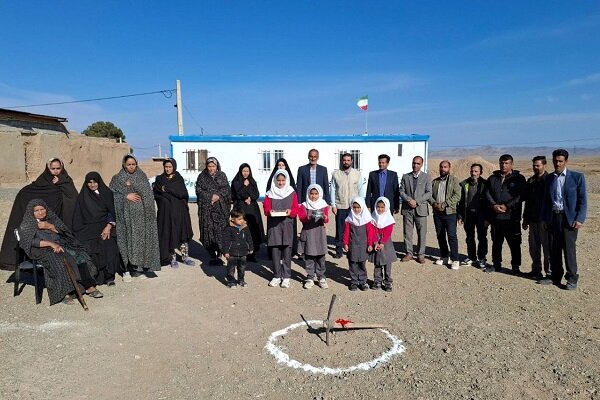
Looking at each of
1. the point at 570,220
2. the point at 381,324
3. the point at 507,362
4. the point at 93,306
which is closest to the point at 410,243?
the point at 570,220

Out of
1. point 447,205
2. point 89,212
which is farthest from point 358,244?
point 89,212

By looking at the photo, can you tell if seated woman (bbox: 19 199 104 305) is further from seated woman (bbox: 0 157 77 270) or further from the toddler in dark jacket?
the toddler in dark jacket

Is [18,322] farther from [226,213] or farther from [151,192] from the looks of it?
[226,213]

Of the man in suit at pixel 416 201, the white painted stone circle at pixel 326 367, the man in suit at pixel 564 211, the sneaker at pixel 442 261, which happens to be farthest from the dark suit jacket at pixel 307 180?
the man in suit at pixel 564 211

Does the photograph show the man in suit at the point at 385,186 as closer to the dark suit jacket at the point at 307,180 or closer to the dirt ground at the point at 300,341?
the dark suit jacket at the point at 307,180

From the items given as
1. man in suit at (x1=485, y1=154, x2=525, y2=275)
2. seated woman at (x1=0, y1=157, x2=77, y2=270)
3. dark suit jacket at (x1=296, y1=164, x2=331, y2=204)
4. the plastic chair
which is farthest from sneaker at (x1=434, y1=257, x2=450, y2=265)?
the plastic chair

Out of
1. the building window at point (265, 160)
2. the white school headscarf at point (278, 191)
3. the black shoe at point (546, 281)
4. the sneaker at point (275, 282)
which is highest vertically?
the building window at point (265, 160)

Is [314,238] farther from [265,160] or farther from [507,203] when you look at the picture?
[265,160]

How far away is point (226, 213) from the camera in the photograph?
6.25 m

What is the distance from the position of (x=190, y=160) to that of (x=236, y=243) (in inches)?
384

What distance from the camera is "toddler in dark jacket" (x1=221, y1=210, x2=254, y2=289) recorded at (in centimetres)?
518

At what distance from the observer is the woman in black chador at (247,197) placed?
624 centimetres

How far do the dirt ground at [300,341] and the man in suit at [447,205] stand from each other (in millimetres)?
587

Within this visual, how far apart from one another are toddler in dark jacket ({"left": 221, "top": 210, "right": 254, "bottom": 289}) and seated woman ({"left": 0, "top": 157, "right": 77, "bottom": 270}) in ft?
7.24
